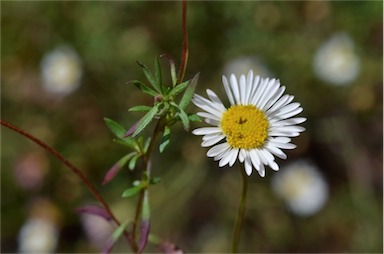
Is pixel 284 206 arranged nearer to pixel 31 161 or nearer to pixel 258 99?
pixel 31 161

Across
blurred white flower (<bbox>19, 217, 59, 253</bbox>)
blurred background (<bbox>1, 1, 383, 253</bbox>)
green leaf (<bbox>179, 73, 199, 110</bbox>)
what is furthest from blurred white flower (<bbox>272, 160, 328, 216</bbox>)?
green leaf (<bbox>179, 73, 199, 110</bbox>)

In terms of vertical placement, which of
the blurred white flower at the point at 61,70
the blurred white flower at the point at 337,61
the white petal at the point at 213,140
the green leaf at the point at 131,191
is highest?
the blurred white flower at the point at 337,61

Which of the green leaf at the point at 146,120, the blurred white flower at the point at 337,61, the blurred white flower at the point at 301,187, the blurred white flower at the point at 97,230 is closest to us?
the green leaf at the point at 146,120

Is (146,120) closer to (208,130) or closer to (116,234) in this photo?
(208,130)

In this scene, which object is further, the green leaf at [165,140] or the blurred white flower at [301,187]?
the blurred white flower at [301,187]

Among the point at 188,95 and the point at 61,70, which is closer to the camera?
the point at 188,95

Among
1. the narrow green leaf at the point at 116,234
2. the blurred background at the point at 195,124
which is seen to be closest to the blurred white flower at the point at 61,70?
the blurred background at the point at 195,124

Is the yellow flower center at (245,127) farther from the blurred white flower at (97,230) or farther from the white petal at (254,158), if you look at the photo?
the blurred white flower at (97,230)

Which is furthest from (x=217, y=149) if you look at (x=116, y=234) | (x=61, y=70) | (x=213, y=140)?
(x=61, y=70)
